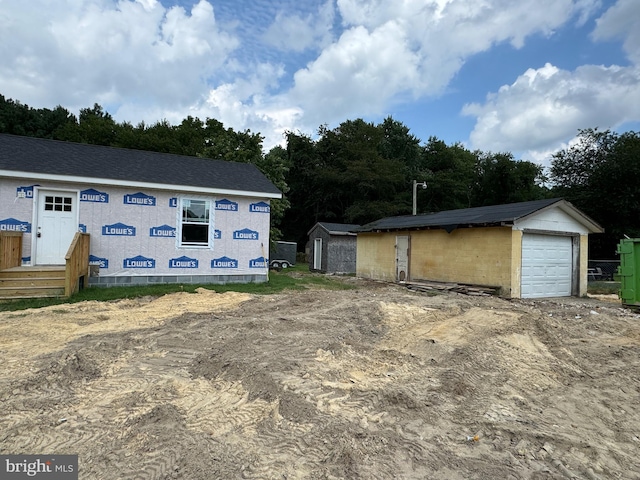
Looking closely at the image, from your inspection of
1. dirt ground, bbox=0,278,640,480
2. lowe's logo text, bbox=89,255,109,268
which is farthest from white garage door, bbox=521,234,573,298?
lowe's logo text, bbox=89,255,109,268

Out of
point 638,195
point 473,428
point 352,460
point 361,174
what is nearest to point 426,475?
point 352,460

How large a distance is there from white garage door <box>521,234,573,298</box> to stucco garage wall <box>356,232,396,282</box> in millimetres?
5509

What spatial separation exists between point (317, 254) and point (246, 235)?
1088 centimetres

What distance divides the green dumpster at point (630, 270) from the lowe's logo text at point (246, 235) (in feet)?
33.6

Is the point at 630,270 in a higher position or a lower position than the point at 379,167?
lower

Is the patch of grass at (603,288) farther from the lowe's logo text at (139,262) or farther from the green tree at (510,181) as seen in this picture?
the lowe's logo text at (139,262)

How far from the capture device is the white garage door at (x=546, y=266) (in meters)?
12.6

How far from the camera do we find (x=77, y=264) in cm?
941

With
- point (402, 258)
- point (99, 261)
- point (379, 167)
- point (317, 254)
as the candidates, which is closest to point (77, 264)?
point (99, 261)

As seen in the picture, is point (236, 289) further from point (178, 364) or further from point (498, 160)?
point (498, 160)

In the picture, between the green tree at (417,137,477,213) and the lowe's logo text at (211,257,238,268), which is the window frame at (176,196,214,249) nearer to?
the lowe's logo text at (211,257,238,268)

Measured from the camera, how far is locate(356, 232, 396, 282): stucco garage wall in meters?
17.1

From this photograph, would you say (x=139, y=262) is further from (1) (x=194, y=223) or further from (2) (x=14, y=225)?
(2) (x=14, y=225)

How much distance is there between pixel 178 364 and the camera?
471cm
